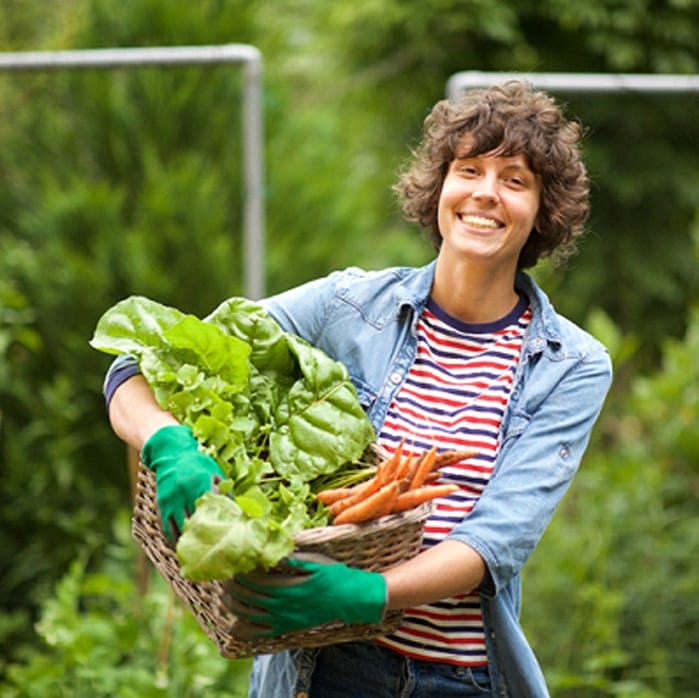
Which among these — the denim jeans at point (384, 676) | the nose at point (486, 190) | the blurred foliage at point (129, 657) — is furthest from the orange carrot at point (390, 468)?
the blurred foliage at point (129, 657)

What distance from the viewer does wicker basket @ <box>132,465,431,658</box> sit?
1.83 metres

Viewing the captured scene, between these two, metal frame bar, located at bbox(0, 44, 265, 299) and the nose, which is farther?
metal frame bar, located at bbox(0, 44, 265, 299)

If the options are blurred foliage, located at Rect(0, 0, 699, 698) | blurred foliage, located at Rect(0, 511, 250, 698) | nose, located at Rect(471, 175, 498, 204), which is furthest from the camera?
blurred foliage, located at Rect(0, 0, 699, 698)

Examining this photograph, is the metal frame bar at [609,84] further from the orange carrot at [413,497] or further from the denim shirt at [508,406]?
the orange carrot at [413,497]

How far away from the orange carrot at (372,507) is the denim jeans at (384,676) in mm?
361

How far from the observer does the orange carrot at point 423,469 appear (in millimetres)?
1909

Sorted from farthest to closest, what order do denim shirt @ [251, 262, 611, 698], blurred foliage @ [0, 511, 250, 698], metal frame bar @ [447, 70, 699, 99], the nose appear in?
1. metal frame bar @ [447, 70, 699, 99]
2. blurred foliage @ [0, 511, 250, 698]
3. the nose
4. denim shirt @ [251, 262, 611, 698]

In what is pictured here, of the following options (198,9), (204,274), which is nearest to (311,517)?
(204,274)

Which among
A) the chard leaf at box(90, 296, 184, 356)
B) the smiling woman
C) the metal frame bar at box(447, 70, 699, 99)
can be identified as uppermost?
the smiling woman

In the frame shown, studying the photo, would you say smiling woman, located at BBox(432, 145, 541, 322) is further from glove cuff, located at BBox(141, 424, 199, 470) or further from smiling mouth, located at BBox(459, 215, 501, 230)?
glove cuff, located at BBox(141, 424, 199, 470)

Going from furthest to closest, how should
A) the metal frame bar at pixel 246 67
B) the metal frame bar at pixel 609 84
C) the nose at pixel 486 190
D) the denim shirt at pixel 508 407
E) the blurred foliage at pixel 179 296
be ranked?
the blurred foliage at pixel 179 296, the metal frame bar at pixel 609 84, the metal frame bar at pixel 246 67, the nose at pixel 486 190, the denim shirt at pixel 508 407

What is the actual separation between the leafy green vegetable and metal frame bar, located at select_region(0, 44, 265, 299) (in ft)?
5.65

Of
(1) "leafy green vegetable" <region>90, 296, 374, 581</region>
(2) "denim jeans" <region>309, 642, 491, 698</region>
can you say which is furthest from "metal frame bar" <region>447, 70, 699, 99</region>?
(2) "denim jeans" <region>309, 642, 491, 698</region>

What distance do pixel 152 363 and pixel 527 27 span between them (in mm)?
4318
